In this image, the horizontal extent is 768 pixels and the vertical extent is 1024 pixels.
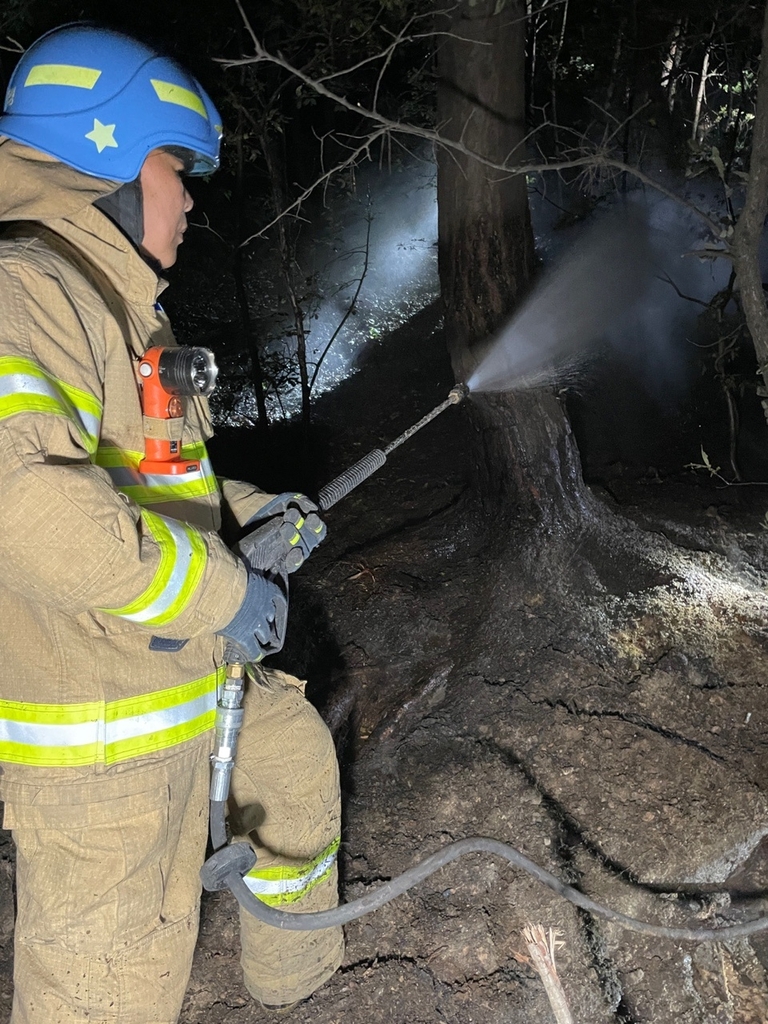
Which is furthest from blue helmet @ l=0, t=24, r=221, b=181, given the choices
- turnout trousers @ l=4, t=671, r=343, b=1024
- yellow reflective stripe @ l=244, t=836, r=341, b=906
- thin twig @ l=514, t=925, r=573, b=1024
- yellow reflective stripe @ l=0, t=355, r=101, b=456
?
thin twig @ l=514, t=925, r=573, b=1024

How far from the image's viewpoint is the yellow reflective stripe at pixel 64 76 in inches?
77.1

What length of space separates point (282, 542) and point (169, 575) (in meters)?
0.44

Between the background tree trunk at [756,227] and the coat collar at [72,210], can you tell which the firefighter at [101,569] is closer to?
the coat collar at [72,210]

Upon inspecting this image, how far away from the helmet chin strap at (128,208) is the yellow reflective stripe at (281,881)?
1.90 metres

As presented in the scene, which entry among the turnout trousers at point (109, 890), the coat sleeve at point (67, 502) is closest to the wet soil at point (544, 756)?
the turnout trousers at point (109, 890)

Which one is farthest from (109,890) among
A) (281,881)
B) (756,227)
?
(756,227)

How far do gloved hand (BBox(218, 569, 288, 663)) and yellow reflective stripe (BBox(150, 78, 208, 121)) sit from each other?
1.27 m

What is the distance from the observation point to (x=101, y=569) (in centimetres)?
161

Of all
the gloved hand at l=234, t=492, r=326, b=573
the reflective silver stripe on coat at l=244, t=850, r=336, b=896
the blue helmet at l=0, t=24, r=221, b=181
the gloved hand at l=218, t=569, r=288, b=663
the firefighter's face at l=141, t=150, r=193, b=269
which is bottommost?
the reflective silver stripe on coat at l=244, t=850, r=336, b=896

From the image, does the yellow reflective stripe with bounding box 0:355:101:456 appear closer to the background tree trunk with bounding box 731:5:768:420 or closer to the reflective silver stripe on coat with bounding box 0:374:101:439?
the reflective silver stripe on coat with bounding box 0:374:101:439

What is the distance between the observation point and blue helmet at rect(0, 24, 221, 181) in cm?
193

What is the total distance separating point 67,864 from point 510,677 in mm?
2135

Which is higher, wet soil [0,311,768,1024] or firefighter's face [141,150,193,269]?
firefighter's face [141,150,193,269]

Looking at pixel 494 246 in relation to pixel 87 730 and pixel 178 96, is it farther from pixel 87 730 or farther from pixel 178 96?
pixel 87 730
